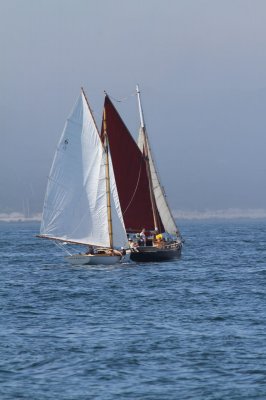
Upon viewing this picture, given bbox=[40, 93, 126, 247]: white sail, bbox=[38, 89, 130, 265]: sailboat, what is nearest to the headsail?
bbox=[38, 89, 130, 265]: sailboat

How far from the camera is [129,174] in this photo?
8512cm

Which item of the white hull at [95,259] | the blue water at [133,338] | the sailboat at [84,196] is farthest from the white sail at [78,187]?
the blue water at [133,338]

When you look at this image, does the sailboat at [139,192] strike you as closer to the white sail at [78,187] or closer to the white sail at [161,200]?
the white sail at [161,200]

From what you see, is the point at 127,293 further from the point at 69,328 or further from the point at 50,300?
the point at 69,328

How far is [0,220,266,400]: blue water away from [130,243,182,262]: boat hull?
10.9 m

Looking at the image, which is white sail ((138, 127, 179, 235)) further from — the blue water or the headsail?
the blue water

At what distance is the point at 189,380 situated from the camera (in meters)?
32.4

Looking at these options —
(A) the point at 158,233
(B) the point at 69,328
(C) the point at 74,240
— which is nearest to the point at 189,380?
(B) the point at 69,328

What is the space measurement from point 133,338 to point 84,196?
39.2 m

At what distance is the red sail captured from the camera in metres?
82.2

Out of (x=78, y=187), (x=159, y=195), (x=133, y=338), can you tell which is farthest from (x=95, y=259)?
(x=133, y=338)

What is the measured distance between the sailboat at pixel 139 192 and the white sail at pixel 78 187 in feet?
13.6

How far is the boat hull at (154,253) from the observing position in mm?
82688

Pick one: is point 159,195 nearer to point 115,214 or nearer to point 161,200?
point 161,200
